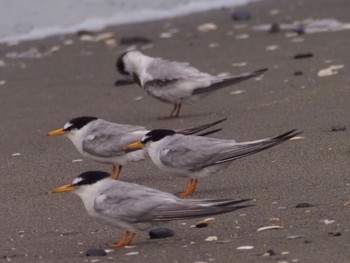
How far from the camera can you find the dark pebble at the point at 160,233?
5148 mm

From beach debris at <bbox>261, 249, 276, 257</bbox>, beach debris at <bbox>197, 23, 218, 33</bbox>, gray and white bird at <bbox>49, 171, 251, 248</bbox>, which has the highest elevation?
gray and white bird at <bbox>49, 171, 251, 248</bbox>

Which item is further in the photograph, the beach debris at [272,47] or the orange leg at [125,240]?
the beach debris at [272,47]

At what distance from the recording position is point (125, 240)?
201 inches

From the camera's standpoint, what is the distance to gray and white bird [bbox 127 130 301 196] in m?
6.02

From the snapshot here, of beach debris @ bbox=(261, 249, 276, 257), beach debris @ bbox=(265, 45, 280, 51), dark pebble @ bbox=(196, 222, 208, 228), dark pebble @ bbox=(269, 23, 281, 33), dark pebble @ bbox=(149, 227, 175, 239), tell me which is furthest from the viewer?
dark pebble @ bbox=(269, 23, 281, 33)

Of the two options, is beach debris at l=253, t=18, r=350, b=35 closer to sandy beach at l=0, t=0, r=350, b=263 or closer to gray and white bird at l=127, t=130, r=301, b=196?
sandy beach at l=0, t=0, r=350, b=263

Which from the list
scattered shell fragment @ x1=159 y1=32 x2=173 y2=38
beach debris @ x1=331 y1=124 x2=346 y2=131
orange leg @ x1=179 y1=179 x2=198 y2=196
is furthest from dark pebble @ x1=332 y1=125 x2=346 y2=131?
scattered shell fragment @ x1=159 y1=32 x2=173 y2=38

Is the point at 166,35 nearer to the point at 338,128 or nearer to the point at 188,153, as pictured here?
the point at 338,128

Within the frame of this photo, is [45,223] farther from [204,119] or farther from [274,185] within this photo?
[204,119]

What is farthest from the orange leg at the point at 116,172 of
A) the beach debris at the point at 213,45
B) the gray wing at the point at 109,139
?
the beach debris at the point at 213,45

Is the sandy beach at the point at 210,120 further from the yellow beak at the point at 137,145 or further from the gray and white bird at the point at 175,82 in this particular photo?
the yellow beak at the point at 137,145

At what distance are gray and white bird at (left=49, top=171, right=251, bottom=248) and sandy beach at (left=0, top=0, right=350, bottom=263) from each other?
116 millimetres

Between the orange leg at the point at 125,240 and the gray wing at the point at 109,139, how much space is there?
143cm

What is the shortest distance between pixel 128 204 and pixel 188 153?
41.5 inches
